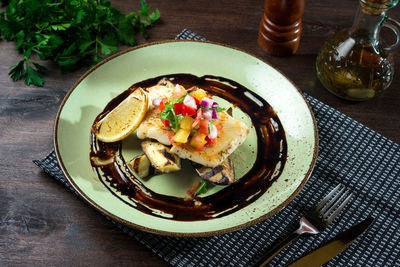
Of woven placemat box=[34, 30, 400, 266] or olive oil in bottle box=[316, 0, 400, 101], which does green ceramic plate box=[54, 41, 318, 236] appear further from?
olive oil in bottle box=[316, 0, 400, 101]

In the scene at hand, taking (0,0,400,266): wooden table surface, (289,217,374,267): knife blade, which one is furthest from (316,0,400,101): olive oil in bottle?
(289,217,374,267): knife blade

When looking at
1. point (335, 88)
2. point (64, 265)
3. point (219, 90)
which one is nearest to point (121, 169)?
point (64, 265)

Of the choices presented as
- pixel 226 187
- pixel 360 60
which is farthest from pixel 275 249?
pixel 360 60

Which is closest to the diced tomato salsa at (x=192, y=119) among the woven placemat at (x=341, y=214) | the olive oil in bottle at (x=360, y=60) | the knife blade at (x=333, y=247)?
the woven placemat at (x=341, y=214)

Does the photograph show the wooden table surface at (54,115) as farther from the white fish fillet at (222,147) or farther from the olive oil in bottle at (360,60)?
the white fish fillet at (222,147)

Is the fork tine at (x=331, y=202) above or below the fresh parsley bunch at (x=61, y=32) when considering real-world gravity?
below

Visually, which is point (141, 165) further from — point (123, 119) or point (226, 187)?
point (226, 187)
